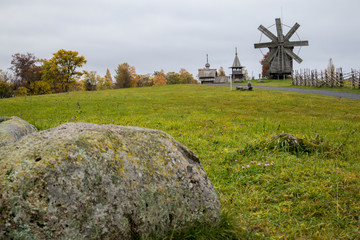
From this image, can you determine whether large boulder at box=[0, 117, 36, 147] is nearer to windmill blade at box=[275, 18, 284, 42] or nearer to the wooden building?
windmill blade at box=[275, 18, 284, 42]

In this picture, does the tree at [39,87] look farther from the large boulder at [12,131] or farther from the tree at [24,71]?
the large boulder at [12,131]

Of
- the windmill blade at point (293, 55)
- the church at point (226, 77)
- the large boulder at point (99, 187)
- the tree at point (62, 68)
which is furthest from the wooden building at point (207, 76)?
the large boulder at point (99, 187)

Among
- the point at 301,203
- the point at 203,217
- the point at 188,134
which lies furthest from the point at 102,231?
the point at 188,134

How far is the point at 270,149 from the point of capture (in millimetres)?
6621

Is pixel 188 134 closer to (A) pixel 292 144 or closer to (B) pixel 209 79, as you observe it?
(A) pixel 292 144

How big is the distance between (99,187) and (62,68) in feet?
221

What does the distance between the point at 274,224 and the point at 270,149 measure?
3.18m

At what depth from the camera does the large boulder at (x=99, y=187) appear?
1.80m

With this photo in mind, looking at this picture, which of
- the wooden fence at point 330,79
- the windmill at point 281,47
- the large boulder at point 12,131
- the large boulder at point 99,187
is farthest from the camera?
the windmill at point 281,47

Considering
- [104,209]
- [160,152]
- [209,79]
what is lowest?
[104,209]

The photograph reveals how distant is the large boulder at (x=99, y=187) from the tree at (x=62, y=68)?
6540 centimetres

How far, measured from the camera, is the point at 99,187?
6.90ft

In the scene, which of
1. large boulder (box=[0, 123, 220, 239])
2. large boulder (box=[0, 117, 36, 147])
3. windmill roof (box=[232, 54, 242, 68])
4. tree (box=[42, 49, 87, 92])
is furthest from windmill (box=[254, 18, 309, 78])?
large boulder (box=[0, 123, 220, 239])

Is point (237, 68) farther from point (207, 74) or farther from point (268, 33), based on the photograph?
point (268, 33)
